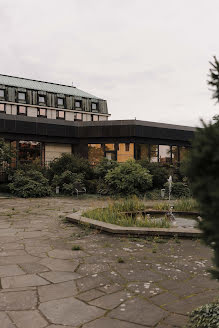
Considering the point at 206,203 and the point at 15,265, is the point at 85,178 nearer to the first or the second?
the point at 15,265

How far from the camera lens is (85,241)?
612 centimetres

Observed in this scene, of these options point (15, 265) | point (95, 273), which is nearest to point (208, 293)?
point (95, 273)

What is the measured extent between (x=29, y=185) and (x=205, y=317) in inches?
547

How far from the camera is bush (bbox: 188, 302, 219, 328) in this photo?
262 cm

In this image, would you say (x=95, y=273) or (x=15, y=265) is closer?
(x=95, y=273)

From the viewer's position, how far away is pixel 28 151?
22.5 meters

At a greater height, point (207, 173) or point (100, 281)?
point (207, 173)

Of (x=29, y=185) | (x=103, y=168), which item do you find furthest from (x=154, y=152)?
(x=29, y=185)

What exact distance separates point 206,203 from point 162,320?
1.75 m

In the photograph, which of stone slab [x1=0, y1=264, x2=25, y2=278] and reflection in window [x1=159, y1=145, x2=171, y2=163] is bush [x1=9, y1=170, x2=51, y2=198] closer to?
stone slab [x1=0, y1=264, x2=25, y2=278]

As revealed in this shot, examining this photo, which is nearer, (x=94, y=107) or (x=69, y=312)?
(x=69, y=312)

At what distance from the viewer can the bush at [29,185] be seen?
15453 millimetres

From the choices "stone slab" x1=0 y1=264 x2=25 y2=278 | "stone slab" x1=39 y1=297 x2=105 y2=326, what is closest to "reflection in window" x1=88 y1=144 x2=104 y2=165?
"stone slab" x1=0 y1=264 x2=25 y2=278

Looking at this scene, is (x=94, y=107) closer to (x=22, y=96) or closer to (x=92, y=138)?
(x=22, y=96)
